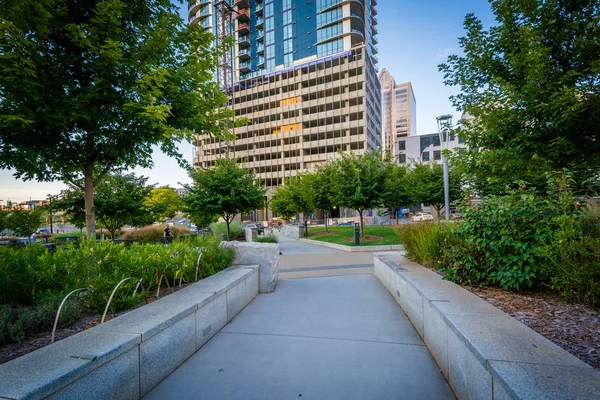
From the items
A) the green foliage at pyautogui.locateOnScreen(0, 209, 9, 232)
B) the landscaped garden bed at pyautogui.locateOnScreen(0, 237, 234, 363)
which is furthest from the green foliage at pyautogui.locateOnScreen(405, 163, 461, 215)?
the green foliage at pyautogui.locateOnScreen(0, 209, 9, 232)

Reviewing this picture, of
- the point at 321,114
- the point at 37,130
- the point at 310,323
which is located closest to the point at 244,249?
the point at 310,323

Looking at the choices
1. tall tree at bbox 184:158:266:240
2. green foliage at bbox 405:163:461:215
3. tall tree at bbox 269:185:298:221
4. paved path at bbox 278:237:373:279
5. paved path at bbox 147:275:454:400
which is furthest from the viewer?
tall tree at bbox 269:185:298:221

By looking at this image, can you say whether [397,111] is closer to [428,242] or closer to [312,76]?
[312,76]

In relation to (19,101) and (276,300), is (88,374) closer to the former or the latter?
(276,300)

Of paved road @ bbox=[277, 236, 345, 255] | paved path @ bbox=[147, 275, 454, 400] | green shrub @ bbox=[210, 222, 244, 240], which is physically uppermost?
green shrub @ bbox=[210, 222, 244, 240]

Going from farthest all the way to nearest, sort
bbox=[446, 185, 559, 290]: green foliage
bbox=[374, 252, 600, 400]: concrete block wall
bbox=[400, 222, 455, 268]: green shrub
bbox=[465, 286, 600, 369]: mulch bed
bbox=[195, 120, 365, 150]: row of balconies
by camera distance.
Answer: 1. bbox=[195, 120, 365, 150]: row of balconies
2. bbox=[400, 222, 455, 268]: green shrub
3. bbox=[446, 185, 559, 290]: green foliage
4. bbox=[465, 286, 600, 369]: mulch bed
5. bbox=[374, 252, 600, 400]: concrete block wall

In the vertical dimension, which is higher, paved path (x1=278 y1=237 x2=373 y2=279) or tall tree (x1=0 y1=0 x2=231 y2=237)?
tall tree (x1=0 y1=0 x2=231 y2=237)

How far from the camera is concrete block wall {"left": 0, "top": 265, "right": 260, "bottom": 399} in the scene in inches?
75.6

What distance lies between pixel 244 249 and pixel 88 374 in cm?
480

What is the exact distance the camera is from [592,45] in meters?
6.57

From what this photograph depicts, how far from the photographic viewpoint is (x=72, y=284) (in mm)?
3629

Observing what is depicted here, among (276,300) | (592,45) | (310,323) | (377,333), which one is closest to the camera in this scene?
(377,333)

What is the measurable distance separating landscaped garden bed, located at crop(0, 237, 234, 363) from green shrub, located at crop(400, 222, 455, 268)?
4802 mm

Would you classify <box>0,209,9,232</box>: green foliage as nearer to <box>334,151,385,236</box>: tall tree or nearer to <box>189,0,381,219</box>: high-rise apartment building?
<box>334,151,385,236</box>: tall tree
